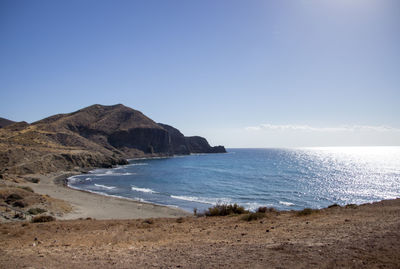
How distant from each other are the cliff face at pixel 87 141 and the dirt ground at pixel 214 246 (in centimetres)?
4767

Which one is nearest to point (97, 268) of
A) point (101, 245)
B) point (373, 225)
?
point (101, 245)

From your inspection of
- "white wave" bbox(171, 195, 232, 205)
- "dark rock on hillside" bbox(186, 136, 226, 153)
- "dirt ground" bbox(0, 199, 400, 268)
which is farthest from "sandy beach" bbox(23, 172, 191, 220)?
"dark rock on hillside" bbox(186, 136, 226, 153)

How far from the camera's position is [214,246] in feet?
25.1

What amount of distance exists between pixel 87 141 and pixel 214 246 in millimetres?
103203

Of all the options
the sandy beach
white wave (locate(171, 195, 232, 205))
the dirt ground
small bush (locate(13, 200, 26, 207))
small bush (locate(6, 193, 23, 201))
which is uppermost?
the dirt ground

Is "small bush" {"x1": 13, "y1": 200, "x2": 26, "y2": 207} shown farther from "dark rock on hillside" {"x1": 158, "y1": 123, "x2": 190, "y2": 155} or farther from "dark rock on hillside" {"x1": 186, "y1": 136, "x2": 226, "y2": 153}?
"dark rock on hillside" {"x1": 186, "y1": 136, "x2": 226, "y2": 153}

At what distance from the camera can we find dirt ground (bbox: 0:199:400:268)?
611cm

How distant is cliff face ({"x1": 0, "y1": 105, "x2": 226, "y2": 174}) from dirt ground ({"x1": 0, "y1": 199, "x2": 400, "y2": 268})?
1877 inches

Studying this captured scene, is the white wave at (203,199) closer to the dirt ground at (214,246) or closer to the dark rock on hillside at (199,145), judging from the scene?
the dirt ground at (214,246)

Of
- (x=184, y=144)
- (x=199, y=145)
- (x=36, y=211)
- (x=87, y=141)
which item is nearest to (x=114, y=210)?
(x=36, y=211)

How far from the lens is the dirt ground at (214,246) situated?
6113 millimetres

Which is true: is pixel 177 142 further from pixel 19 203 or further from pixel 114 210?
pixel 19 203

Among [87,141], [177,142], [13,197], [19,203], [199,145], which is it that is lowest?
[19,203]

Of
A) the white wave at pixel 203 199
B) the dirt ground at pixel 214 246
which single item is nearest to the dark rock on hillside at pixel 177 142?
the white wave at pixel 203 199
